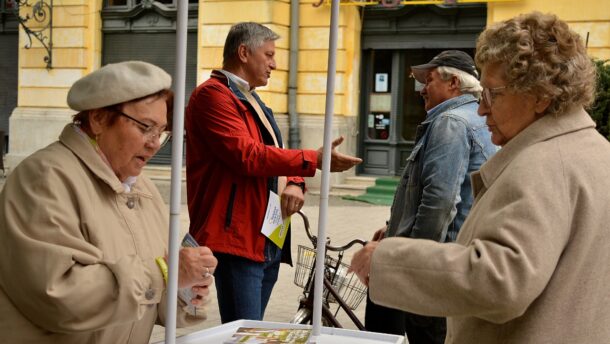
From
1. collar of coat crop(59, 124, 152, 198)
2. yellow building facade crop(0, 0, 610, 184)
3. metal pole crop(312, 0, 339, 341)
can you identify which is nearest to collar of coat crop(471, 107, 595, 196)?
metal pole crop(312, 0, 339, 341)

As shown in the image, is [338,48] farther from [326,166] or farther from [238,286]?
[326,166]

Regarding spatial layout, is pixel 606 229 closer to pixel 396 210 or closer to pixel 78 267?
pixel 78 267

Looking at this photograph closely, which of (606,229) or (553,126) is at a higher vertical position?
(553,126)

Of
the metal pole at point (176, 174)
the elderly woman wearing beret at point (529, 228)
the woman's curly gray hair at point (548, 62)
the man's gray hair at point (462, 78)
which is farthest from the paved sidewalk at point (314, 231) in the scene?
the woman's curly gray hair at point (548, 62)

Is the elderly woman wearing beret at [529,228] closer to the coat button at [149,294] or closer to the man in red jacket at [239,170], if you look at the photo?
the coat button at [149,294]

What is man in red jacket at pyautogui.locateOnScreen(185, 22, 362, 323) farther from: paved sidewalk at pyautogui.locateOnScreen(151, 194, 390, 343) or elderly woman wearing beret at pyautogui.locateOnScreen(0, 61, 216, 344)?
paved sidewalk at pyautogui.locateOnScreen(151, 194, 390, 343)

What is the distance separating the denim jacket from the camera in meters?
3.96

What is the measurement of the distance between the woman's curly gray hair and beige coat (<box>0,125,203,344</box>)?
112 cm

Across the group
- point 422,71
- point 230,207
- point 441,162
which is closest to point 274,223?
point 230,207

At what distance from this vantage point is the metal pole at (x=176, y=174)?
2.23 metres

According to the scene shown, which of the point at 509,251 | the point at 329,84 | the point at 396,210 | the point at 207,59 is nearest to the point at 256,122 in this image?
the point at 396,210

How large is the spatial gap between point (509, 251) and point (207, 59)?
566 inches

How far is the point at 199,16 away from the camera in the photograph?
16078mm

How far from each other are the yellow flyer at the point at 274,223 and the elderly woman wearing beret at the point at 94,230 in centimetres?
119
